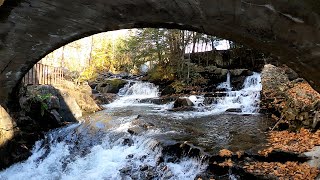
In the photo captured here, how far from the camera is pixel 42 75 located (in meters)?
13.9

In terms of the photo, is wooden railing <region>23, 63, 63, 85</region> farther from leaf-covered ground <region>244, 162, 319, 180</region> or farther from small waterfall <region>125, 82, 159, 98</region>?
leaf-covered ground <region>244, 162, 319, 180</region>

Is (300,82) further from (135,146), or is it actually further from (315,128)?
(135,146)

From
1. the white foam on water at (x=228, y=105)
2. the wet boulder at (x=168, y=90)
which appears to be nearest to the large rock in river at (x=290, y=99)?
the white foam on water at (x=228, y=105)

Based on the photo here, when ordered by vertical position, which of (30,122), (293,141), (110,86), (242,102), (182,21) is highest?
(182,21)

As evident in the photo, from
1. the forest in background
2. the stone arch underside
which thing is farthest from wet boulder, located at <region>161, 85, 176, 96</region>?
the stone arch underside

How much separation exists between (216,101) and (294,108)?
6511mm

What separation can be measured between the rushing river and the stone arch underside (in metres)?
4.78

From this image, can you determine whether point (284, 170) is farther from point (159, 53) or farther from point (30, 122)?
point (159, 53)

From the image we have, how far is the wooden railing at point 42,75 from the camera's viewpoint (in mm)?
12530

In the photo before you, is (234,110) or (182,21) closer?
(182,21)

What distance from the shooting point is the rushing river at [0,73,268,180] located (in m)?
7.12

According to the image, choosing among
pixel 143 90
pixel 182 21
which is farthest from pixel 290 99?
pixel 143 90

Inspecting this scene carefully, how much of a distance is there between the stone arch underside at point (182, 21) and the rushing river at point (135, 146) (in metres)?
4.78

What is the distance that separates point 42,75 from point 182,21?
12830 millimetres
